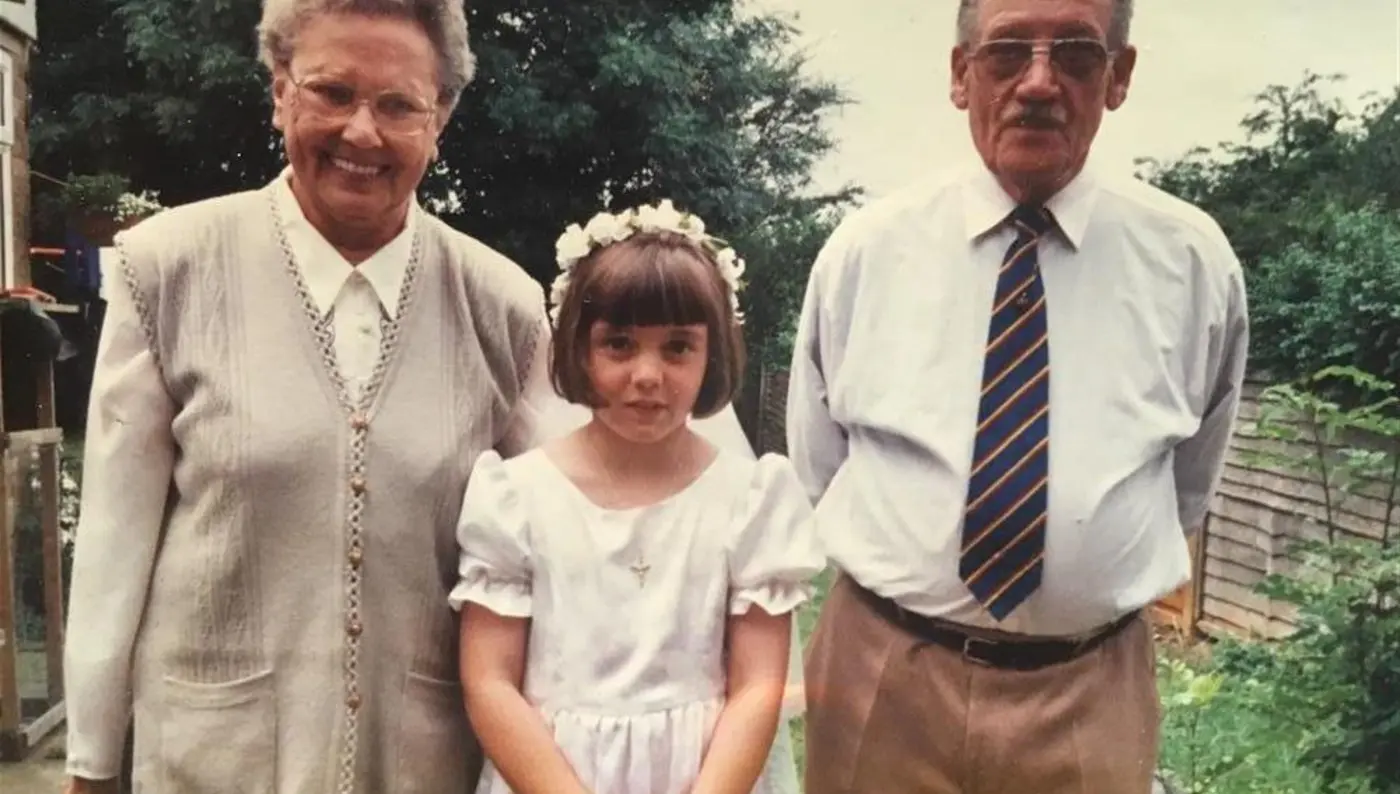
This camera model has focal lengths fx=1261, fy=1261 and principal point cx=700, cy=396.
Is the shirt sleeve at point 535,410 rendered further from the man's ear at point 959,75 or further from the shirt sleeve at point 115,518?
the man's ear at point 959,75

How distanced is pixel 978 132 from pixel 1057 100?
0.33 feet

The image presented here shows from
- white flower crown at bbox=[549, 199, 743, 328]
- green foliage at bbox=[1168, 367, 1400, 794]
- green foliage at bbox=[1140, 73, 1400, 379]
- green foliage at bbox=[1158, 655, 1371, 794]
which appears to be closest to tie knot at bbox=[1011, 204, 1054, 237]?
white flower crown at bbox=[549, 199, 743, 328]

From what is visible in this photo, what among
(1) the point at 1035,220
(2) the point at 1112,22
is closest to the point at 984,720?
(1) the point at 1035,220

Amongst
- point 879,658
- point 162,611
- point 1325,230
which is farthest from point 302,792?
point 1325,230

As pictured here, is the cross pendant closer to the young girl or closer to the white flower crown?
the young girl

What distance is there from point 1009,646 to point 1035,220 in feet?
1.59

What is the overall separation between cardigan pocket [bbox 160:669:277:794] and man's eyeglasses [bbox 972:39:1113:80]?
3.24ft

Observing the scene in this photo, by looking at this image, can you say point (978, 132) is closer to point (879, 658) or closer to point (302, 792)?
point (879, 658)

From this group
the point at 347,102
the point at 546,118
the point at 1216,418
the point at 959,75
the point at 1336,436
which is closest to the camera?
the point at 347,102

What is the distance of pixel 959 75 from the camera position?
1457 mm

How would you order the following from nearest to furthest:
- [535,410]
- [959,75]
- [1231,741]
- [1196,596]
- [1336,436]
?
[535,410], [959,75], [1336,436], [1231,741], [1196,596]


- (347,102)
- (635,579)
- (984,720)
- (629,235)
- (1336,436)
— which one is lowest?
(984,720)

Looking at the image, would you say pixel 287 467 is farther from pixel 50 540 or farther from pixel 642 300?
pixel 50 540

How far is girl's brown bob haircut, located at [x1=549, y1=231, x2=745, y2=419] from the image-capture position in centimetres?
120
